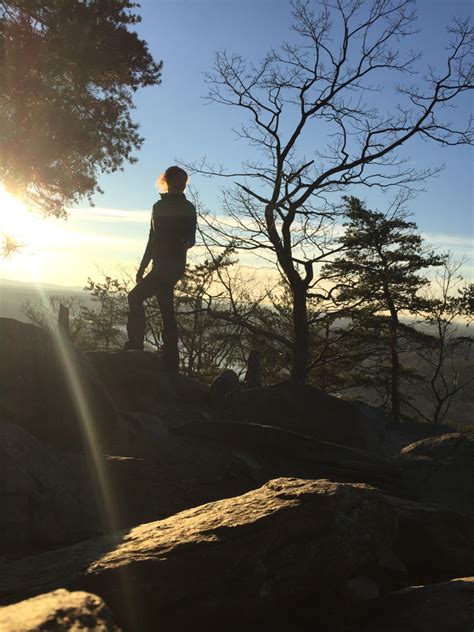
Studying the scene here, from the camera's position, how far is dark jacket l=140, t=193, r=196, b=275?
297 inches

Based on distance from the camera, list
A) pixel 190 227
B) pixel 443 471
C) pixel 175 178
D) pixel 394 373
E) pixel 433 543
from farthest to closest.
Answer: pixel 394 373, pixel 190 227, pixel 175 178, pixel 443 471, pixel 433 543

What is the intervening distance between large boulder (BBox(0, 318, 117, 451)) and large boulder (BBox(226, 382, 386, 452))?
9.19 ft

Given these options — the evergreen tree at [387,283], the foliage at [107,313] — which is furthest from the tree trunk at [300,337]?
the foliage at [107,313]

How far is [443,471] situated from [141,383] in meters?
4.30

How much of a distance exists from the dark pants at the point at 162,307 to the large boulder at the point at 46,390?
275 centimetres

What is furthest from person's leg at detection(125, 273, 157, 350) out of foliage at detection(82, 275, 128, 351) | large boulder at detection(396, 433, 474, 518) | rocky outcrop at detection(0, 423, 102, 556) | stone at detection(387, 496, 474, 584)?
foliage at detection(82, 275, 128, 351)

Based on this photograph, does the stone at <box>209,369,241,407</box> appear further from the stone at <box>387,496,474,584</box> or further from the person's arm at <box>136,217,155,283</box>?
the stone at <box>387,496,474,584</box>

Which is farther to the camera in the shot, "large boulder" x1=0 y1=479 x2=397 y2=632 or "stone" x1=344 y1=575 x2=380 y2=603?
"stone" x1=344 y1=575 x2=380 y2=603

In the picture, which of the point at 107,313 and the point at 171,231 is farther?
the point at 107,313

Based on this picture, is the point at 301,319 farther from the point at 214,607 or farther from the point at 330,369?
the point at 214,607

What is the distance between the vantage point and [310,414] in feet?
24.4

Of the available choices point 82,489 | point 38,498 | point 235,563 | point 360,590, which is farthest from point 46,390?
point 360,590

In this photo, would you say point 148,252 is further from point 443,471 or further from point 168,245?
point 443,471

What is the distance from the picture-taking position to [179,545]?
276 cm
